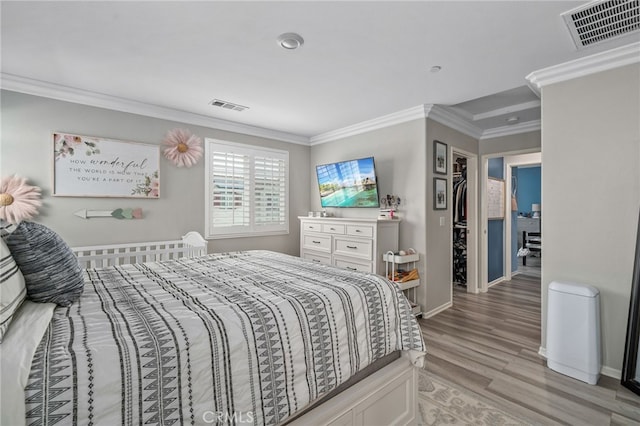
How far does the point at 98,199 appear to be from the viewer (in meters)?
3.07

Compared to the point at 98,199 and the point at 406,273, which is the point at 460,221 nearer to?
the point at 406,273

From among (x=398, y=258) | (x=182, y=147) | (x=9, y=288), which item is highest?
(x=182, y=147)

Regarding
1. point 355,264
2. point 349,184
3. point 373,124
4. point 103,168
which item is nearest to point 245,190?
point 349,184

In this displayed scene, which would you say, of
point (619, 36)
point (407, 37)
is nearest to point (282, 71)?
point (407, 37)

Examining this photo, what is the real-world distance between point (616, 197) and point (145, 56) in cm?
383

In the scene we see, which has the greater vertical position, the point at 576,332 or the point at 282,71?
the point at 282,71

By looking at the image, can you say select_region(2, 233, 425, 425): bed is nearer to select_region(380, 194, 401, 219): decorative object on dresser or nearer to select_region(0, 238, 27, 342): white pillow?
select_region(0, 238, 27, 342): white pillow

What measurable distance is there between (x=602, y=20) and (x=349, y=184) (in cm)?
277

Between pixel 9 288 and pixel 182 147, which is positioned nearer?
pixel 9 288

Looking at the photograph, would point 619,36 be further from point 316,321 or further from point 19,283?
point 19,283

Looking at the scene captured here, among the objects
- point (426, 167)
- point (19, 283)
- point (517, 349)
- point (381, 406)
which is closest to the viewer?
point (19, 283)

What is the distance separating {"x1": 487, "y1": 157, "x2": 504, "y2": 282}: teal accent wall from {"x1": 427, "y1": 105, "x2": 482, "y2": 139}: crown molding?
1.04 meters

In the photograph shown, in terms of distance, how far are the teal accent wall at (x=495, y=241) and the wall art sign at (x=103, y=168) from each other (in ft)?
16.5

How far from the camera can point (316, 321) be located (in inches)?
53.1
